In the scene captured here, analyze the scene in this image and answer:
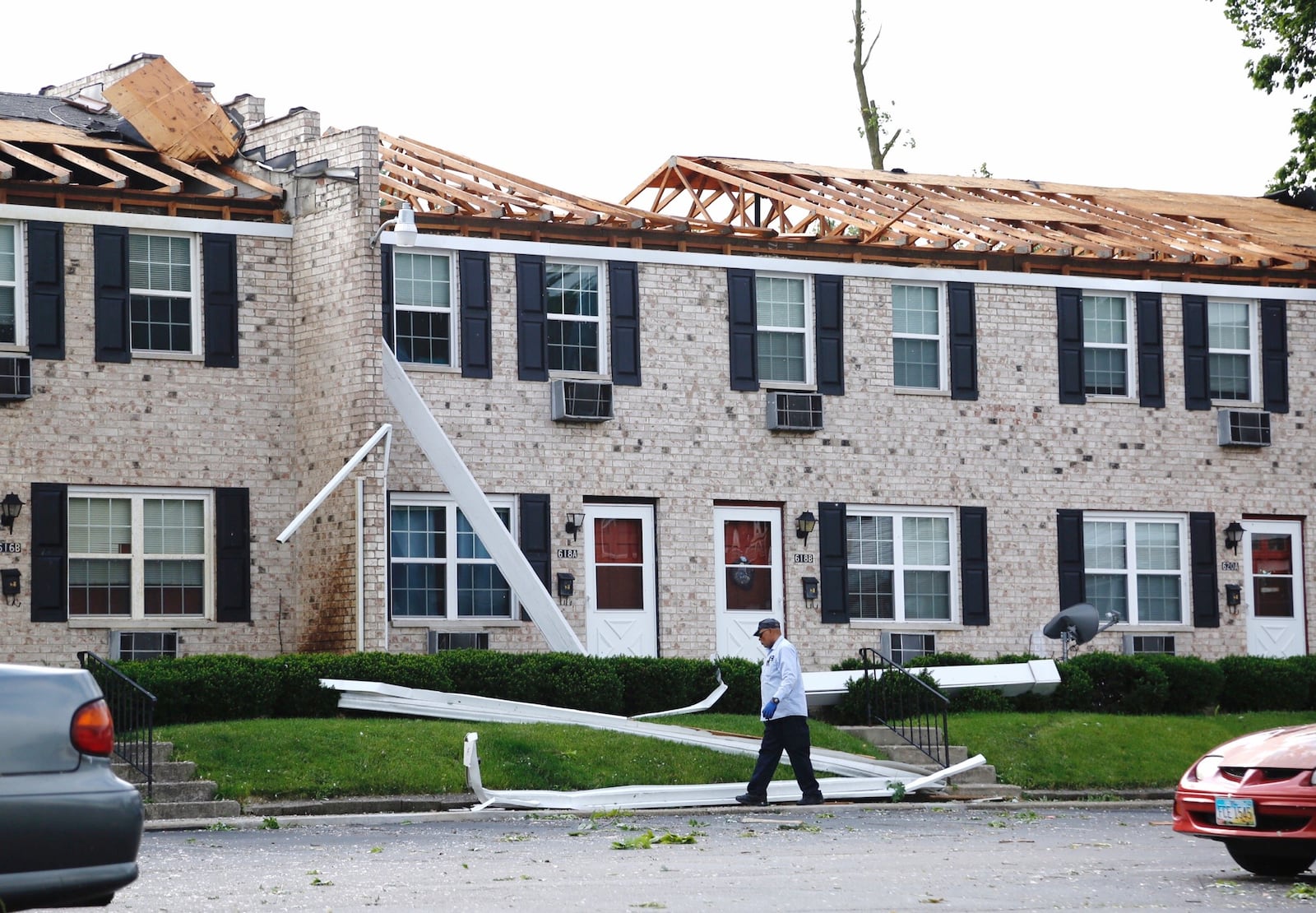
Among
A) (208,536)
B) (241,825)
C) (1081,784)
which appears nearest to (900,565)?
(1081,784)

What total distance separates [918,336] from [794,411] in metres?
2.30

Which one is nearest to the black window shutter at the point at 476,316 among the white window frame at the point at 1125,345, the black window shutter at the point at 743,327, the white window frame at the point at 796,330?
the black window shutter at the point at 743,327

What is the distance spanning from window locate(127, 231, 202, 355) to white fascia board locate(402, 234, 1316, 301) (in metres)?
2.73

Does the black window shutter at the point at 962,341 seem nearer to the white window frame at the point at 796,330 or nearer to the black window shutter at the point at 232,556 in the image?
the white window frame at the point at 796,330

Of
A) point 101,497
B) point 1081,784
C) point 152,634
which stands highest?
point 101,497

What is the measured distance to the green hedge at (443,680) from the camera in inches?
766

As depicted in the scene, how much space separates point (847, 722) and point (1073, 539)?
5484 mm

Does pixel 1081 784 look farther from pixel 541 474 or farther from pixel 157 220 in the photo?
pixel 157 220

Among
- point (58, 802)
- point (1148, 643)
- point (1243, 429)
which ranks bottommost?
point (1148, 643)

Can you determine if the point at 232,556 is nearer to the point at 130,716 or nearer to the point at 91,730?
the point at 130,716

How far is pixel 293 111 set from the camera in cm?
2431

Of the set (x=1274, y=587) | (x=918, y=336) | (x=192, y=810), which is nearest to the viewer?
(x=192, y=810)

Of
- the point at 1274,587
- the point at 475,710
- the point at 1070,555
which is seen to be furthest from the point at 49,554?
the point at 1274,587

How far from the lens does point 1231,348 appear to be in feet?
91.5
